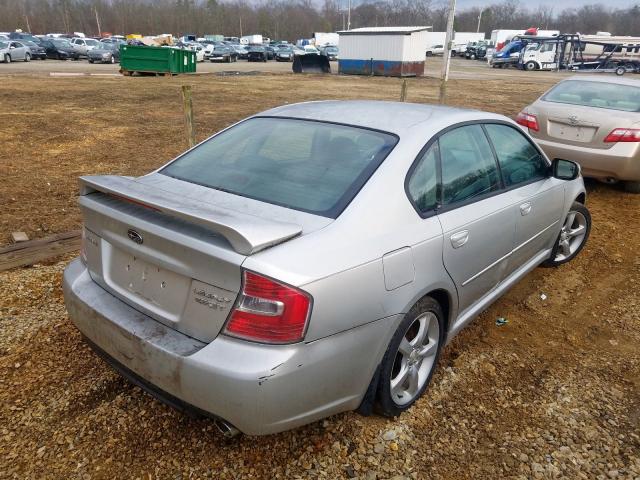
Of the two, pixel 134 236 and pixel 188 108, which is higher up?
pixel 188 108

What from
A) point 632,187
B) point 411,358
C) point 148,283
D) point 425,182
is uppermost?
point 425,182

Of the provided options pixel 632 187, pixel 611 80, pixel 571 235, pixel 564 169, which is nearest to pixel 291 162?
pixel 564 169

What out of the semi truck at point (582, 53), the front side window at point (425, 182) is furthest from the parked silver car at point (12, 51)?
the semi truck at point (582, 53)

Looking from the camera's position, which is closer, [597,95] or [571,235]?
[571,235]

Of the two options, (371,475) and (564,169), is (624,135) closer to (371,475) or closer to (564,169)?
(564,169)

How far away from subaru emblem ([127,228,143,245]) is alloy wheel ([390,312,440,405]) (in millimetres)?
1297

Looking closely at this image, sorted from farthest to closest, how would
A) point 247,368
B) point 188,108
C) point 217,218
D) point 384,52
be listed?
point 384,52
point 188,108
point 217,218
point 247,368

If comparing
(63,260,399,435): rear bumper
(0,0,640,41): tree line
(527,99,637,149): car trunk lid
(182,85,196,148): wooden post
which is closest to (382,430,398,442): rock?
(63,260,399,435): rear bumper

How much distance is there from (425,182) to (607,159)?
4542mm

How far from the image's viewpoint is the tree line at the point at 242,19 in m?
101

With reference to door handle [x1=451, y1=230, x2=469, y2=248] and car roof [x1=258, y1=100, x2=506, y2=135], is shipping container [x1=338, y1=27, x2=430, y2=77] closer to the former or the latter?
car roof [x1=258, y1=100, x2=506, y2=135]

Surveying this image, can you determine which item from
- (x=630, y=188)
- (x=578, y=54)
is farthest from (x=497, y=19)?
(x=630, y=188)

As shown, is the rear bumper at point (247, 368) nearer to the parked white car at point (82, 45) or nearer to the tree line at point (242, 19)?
the parked white car at point (82, 45)

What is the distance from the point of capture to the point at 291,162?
2.69m
